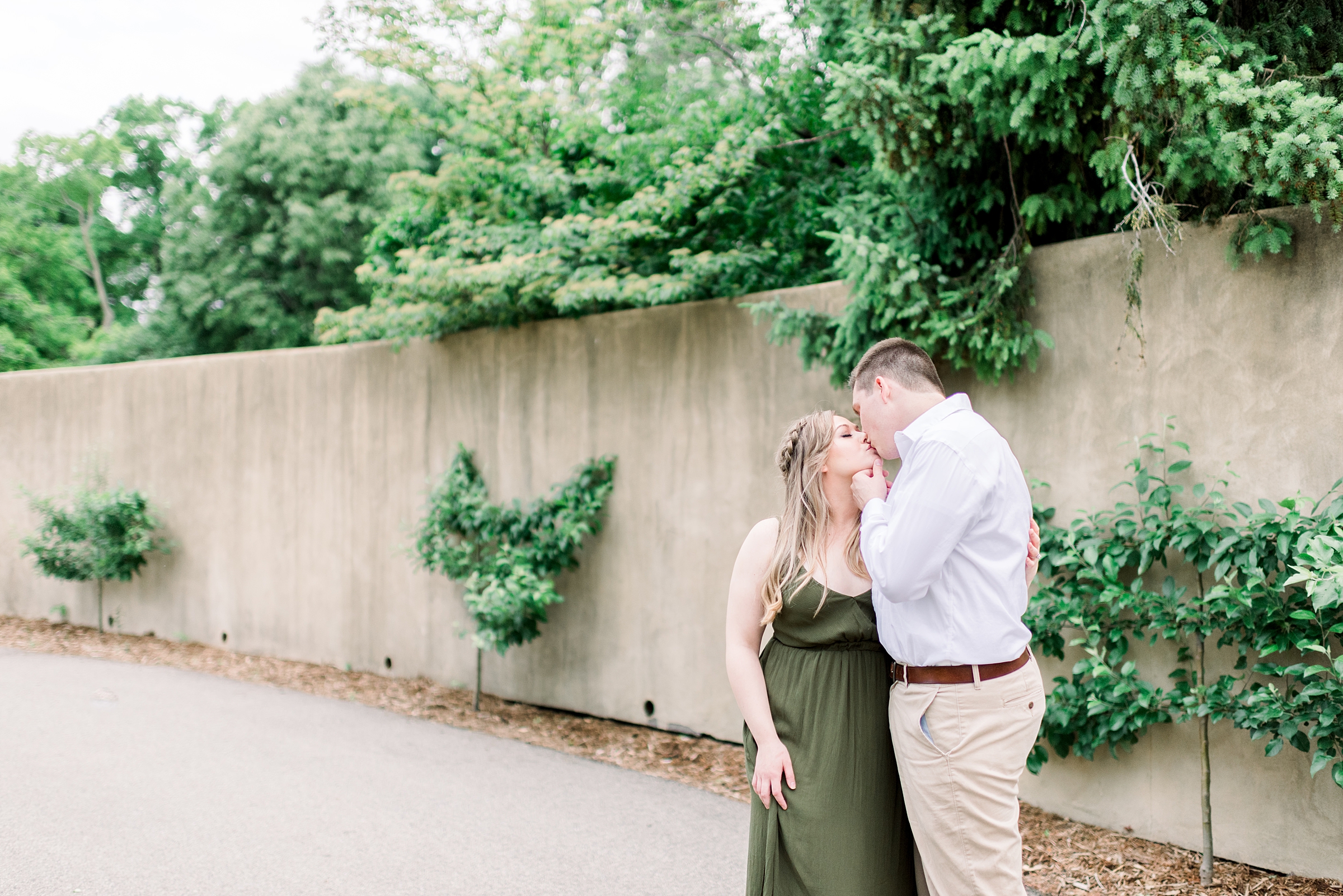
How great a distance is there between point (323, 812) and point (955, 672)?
3.57 metres

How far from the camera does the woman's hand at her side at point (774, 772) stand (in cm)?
269

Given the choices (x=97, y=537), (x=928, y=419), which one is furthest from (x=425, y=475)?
(x=928, y=419)

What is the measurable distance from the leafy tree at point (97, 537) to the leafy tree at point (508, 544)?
4167 millimetres

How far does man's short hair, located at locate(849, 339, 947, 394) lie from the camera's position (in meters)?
2.82

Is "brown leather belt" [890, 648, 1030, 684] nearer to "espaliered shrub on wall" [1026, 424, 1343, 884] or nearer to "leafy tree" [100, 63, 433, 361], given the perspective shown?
"espaliered shrub on wall" [1026, 424, 1343, 884]

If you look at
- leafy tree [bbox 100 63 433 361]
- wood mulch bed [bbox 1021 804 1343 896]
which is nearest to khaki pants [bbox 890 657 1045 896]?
wood mulch bed [bbox 1021 804 1343 896]

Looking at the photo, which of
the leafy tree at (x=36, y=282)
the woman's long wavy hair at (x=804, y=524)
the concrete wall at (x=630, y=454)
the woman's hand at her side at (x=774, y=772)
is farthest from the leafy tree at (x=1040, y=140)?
the leafy tree at (x=36, y=282)

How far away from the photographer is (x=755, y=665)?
2770 mm

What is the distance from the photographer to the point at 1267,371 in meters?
3.88

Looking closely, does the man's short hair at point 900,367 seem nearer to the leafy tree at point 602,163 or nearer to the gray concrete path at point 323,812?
the gray concrete path at point 323,812

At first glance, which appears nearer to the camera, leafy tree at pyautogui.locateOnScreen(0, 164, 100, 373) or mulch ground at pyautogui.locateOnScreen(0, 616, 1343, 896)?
mulch ground at pyautogui.locateOnScreen(0, 616, 1343, 896)

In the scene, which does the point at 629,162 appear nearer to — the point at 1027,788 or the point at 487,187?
the point at 487,187

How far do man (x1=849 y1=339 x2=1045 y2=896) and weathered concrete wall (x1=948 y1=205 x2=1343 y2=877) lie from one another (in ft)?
6.24

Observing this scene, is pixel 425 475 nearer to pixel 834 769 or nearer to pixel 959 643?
pixel 834 769
